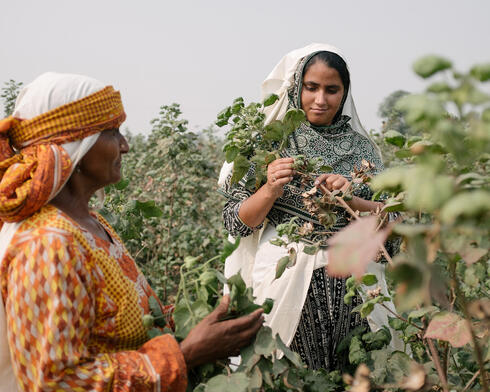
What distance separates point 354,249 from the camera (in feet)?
2.18

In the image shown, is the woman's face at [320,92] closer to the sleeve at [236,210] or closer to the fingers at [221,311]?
the sleeve at [236,210]

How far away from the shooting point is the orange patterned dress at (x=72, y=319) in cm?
120

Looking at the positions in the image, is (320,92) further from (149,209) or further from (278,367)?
(278,367)

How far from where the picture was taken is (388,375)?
167 cm

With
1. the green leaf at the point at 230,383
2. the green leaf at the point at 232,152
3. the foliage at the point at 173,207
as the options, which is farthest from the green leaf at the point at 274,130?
the foliage at the point at 173,207

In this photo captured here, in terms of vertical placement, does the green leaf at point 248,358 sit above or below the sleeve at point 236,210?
below

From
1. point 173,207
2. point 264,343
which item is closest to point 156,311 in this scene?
point 264,343

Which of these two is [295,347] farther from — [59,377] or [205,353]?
[59,377]

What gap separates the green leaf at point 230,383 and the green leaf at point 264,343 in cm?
8

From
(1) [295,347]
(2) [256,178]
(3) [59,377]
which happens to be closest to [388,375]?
(1) [295,347]

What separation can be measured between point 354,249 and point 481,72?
0.89ft

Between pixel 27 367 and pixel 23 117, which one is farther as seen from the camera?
pixel 23 117

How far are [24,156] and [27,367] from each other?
505 millimetres

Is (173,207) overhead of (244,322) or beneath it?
beneath
